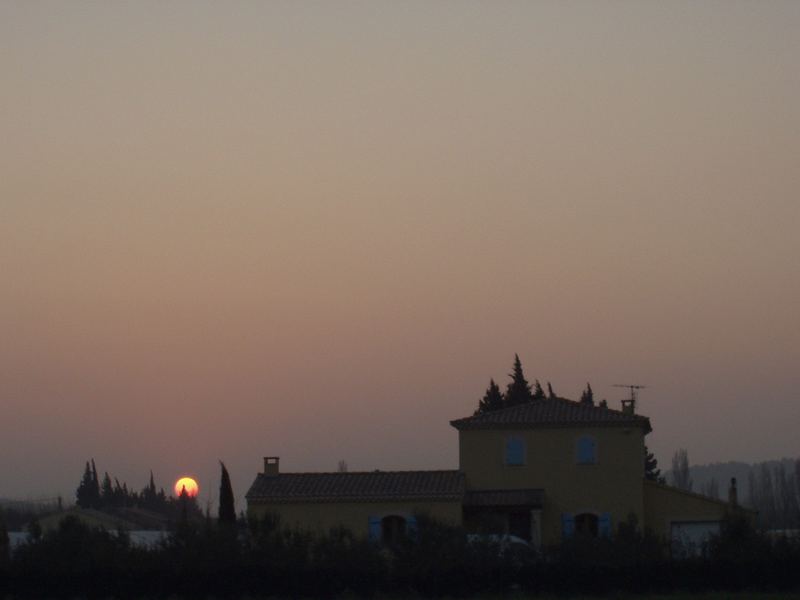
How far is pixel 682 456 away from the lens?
14212 cm

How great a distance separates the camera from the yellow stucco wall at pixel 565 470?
→ 45.6 meters

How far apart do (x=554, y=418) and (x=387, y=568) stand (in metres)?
17.0

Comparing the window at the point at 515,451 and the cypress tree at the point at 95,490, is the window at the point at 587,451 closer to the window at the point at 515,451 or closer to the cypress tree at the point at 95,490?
A: the window at the point at 515,451

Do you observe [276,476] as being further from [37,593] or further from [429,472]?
[37,593]

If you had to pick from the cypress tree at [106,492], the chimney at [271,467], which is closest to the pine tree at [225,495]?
the chimney at [271,467]

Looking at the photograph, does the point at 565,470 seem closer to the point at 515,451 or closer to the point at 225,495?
the point at 515,451

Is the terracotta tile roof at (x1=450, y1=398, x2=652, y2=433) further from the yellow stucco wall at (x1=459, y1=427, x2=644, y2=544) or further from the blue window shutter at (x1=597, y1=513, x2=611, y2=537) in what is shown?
the blue window shutter at (x1=597, y1=513, x2=611, y2=537)

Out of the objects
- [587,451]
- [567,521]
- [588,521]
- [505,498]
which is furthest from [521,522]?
[587,451]

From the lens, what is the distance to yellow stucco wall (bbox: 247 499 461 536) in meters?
44.8

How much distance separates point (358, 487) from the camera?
45969mm

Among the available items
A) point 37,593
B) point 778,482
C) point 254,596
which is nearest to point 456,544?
point 254,596

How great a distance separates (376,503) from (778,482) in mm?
98681

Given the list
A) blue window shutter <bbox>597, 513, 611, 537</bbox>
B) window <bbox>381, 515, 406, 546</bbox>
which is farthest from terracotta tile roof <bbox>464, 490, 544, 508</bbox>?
window <bbox>381, 515, 406, 546</bbox>

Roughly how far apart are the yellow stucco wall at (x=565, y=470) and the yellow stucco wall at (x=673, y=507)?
2.68 feet
